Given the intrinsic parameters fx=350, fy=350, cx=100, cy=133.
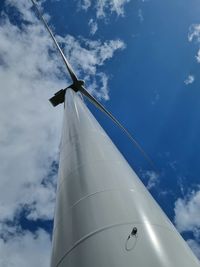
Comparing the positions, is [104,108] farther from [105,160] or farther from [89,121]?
[105,160]

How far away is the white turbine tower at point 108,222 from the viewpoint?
5.79 meters

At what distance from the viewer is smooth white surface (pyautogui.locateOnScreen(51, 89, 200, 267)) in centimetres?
578

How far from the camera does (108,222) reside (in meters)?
6.71

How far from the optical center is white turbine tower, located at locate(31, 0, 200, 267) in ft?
19.0

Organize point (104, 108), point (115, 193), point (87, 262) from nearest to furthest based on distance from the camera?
point (87, 262), point (115, 193), point (104, 108)

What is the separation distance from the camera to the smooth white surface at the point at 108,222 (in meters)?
5.78

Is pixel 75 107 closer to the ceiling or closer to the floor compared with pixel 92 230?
closer to the ceiling

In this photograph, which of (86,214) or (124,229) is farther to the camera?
(86,214)

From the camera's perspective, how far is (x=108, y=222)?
22.0 feet

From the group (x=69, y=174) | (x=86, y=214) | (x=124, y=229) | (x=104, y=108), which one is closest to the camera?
(x=124, y=229)

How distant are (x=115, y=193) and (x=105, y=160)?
2103mm

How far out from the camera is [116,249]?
590 centimetres

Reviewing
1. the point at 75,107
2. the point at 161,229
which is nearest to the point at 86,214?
the point at 161,229

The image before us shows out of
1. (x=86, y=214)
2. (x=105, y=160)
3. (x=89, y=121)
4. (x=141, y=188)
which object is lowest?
(x=86, y=214)
